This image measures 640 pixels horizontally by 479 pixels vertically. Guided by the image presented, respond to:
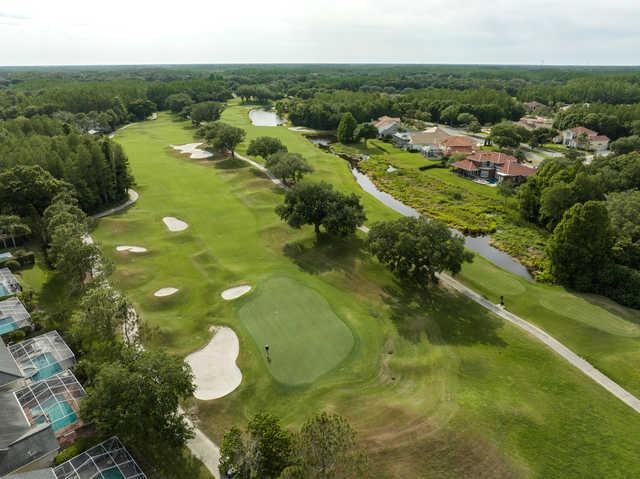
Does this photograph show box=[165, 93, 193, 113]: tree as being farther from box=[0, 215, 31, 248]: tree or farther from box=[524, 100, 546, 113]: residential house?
box=[524, 100, 546, 113]: residential house

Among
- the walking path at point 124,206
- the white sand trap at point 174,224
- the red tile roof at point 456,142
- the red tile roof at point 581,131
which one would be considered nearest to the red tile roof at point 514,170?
the red tile roof at point 456,142

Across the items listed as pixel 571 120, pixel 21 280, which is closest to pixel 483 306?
pixel 21 280

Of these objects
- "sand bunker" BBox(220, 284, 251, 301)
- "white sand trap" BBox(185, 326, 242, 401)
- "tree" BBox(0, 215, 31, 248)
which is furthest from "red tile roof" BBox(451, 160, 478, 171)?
"tree" BBox(0, 215, 31, 248)

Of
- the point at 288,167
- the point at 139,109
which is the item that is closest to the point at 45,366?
the point at 288,167

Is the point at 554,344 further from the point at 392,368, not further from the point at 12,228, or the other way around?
the point at 12,228

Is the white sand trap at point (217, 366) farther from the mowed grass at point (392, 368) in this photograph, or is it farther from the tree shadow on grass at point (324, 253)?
the tree shadow on grass at point (324, 253)
